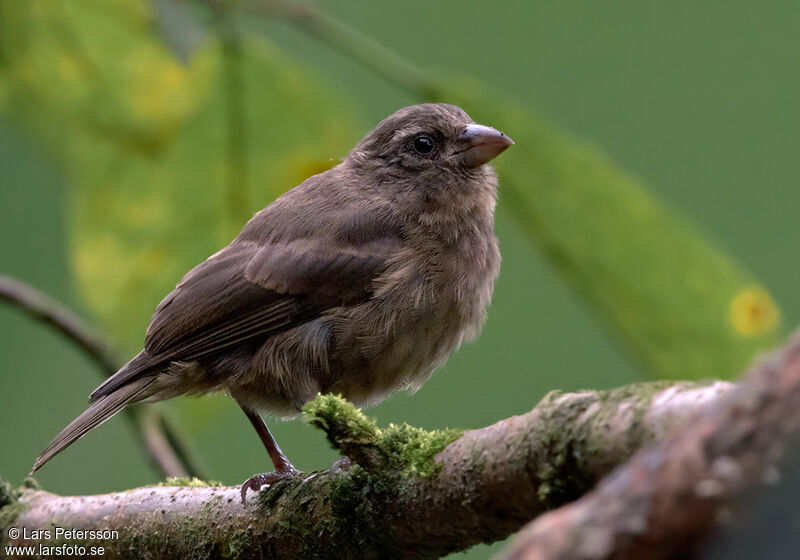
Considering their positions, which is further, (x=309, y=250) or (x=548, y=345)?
(x=548, y=345)

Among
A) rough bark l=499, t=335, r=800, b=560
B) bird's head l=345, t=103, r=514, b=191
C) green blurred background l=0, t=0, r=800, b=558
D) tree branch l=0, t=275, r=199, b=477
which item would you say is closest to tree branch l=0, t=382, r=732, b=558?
rough bark l=499, t=335, r=800, b=560

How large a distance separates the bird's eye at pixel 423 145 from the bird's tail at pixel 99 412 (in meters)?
1.40

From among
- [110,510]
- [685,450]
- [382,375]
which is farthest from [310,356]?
[685,450]

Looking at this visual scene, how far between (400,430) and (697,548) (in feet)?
3.74

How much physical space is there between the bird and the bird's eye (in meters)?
0.31

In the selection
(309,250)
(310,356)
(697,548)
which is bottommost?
(697,548)

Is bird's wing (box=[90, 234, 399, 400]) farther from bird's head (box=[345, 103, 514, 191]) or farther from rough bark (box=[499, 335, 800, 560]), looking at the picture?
rough bark (box=[499, 335, 800, 560])

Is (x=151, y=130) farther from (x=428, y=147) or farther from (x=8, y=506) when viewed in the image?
(x=8, y=506)

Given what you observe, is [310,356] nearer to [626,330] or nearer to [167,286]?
[167,286]

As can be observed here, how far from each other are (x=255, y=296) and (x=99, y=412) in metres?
0.63

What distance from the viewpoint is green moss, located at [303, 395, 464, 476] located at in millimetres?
2234

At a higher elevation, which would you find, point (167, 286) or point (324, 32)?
point (324, 32)

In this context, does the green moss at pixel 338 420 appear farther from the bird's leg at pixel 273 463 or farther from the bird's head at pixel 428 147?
the bird's head at pixel 428 147

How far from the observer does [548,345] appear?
650 cm
